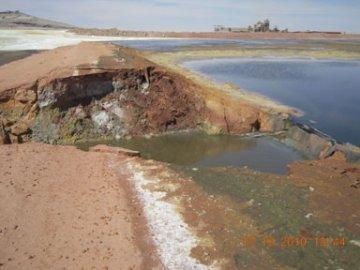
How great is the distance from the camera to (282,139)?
17812mm

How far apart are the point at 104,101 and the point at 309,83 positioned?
19.0 m

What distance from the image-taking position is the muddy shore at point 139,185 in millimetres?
8516

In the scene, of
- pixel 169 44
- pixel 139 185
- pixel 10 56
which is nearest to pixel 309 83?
pixel 139 185

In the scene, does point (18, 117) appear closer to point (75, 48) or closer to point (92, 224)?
point (75, 48)

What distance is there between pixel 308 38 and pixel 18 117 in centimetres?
8142

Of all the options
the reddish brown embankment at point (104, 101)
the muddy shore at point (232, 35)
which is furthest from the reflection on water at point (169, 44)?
the reddish brown embankment at point (104, 101)

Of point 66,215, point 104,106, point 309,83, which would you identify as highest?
point 104,106

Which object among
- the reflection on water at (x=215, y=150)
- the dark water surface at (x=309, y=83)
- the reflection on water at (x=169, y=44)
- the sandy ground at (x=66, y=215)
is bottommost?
the reflection on water at (x=215, y=150)

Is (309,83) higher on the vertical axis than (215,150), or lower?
higher

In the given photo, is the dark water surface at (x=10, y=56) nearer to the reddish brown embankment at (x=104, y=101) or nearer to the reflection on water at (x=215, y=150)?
the reddish brown embankment at (x=104, y=101)

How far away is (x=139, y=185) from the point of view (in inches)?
469

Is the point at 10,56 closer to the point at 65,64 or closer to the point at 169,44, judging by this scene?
the point at 65,64

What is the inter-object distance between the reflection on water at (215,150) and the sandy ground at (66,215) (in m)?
2.60

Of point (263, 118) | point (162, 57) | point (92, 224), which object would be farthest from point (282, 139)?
point (162, 57)
